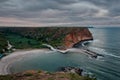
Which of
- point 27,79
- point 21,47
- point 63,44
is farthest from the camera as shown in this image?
point 63,44

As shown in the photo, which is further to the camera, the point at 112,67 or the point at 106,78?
the point at 112,67

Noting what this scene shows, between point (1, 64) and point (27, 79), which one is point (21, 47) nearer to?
point (1, 64)

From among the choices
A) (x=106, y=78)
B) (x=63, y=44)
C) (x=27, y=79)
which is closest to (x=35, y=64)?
(x=106, y=78)

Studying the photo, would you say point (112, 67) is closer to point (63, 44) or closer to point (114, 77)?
point (114, 77)

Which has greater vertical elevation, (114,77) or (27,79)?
(27,79)

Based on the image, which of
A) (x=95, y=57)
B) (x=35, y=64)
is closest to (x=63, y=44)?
(x=95, y=57)

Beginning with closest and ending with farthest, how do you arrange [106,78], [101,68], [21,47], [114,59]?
1. [106,78]
2. [101,68]
3. [114,59]
4. [21,47]
